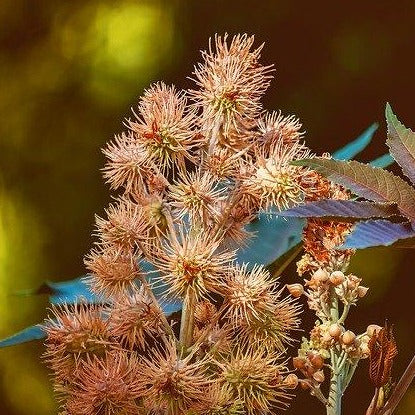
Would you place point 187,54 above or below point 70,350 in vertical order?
above

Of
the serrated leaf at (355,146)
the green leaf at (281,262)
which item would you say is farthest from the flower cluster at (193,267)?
the serrated leaf at (355,146)

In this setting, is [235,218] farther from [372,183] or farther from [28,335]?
[28,335]

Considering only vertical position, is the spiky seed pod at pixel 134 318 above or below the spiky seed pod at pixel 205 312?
below

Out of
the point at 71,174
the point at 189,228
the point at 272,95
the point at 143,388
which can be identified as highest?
the point at 272,95

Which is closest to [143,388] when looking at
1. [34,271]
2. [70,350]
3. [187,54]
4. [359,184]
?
[70,350]

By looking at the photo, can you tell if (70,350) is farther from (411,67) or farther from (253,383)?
(411,67)

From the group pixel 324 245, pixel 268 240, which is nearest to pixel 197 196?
pixel 324 245

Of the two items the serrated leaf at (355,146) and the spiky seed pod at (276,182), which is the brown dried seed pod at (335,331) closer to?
the spiky seed pod at (276,182)
